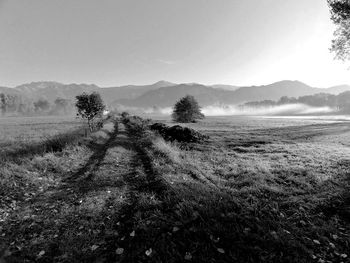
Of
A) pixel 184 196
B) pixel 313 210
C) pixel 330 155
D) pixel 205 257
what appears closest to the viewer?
pixel 205 257

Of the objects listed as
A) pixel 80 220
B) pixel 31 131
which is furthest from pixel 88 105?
pixel 80 220

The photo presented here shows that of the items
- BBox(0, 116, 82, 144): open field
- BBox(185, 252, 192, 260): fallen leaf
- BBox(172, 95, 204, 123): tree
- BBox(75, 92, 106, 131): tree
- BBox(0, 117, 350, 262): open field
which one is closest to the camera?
BBox(185, 252, 192, 260): fallen leaf

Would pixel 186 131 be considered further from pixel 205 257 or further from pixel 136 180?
pixel 205 257

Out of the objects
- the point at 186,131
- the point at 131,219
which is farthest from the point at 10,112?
the point at 131,219

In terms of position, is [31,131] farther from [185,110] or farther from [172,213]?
[185,110]

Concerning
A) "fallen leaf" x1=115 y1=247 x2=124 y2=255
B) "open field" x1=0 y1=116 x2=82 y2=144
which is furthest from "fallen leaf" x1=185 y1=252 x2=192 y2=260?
"open field" x1=0 y1=116 x2=82 y2=144

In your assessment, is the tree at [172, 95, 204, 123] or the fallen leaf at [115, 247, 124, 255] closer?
the fallen leaf at [115, 247, 124, 255]

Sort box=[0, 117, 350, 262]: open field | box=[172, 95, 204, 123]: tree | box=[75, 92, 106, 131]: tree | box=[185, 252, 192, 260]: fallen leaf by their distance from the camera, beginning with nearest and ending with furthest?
box=[185, 252, 192, 260]: fallen leaf < box=[0, 117, 350, 262]: open field < box=[75, 92, 106, 131]: tree < box=[172, 95, 204, 123]: tree

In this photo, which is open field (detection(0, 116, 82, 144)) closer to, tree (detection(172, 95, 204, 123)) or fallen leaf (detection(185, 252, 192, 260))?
fallen leaf (detection(185, 252, 192, 260))

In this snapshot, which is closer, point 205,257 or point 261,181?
point 205,257

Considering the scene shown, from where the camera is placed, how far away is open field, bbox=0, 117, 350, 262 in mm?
5215

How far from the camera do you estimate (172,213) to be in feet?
22.6

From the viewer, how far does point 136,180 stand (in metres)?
10.9

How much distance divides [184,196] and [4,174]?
32.4 ft
